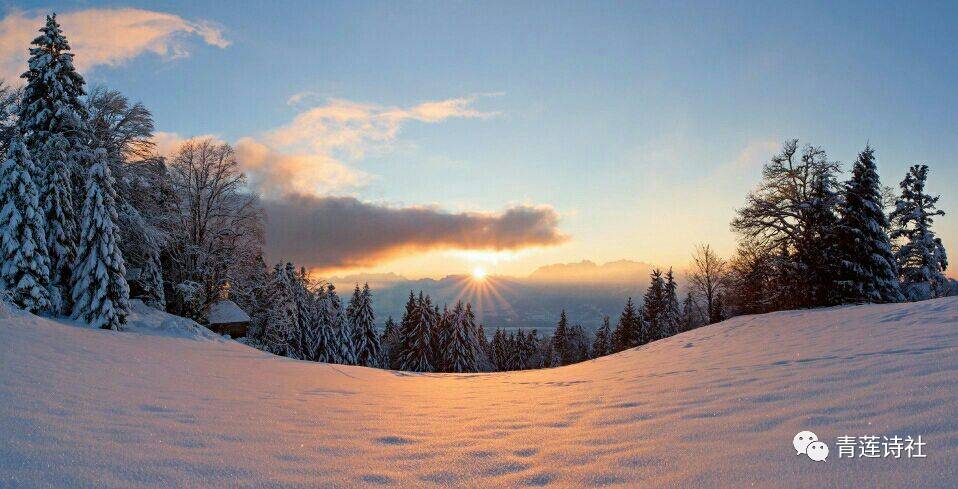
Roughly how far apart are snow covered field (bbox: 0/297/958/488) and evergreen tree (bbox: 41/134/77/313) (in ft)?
41.3

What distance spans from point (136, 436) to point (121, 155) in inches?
1129

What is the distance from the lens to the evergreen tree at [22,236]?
17.6m

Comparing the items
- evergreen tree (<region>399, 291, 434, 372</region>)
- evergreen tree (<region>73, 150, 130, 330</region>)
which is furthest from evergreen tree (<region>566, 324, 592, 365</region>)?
evergreen tree (<region>73, 150, 130, 330</region>)

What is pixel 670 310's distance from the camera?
56.3m

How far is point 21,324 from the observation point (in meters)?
13.1

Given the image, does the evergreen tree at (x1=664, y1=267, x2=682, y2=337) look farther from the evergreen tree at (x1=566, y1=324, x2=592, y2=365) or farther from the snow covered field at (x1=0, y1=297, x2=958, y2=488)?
the snow covered field at (x1=0, y1=297, x2=958, y2=488)

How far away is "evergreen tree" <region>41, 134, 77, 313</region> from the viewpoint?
1969 centimetres

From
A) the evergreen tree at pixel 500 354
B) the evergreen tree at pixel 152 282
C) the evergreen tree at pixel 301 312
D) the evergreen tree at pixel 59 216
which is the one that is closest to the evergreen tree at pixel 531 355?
the evergreen tree at pixel 500 354

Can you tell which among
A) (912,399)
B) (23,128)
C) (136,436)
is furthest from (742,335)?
(23,128)

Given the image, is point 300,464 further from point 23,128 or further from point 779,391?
point 23,128

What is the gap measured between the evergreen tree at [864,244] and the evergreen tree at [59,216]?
40.6 metres

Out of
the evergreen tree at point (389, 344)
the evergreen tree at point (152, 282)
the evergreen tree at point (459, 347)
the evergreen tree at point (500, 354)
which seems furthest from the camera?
the evergreen tree at point (500, 354)

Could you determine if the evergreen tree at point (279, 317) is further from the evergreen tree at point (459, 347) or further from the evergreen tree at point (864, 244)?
the evergreen tree at point (864, 244)

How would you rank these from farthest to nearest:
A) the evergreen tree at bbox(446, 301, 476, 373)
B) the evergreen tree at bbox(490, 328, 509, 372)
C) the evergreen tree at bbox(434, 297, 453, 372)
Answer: the evergreen tree at bbox(490, 328, 509, 372) < the evergreen tree at bbox(434, 297, 453, 372) < the evergreen tree at bbox(446, 301, 476, 373)
